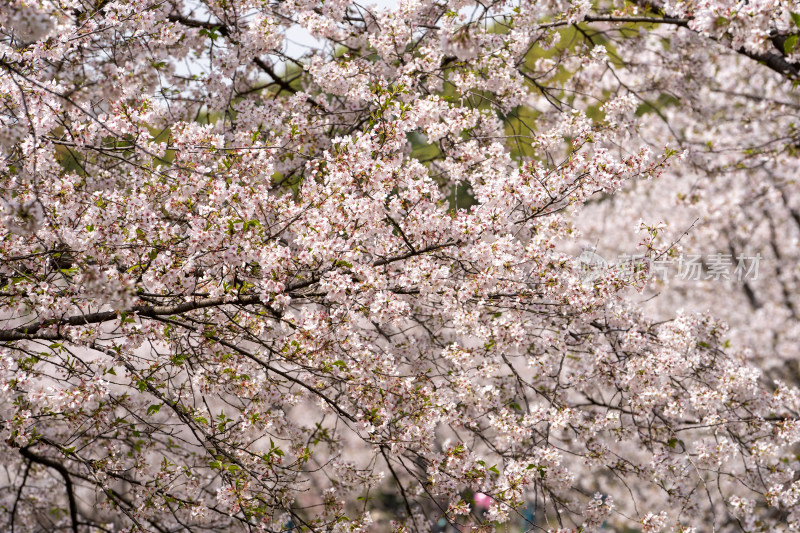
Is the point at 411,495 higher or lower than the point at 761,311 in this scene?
lower

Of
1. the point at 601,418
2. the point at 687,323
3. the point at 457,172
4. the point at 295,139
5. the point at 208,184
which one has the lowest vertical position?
the point at 601,418

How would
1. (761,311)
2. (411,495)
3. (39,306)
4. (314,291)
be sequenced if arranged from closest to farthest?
(39,306)
(314,291)
(411,495)
(761,311)

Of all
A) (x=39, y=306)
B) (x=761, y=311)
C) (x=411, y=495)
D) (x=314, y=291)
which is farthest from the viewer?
(x=761, y=311)

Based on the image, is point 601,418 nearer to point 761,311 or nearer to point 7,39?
point 7,39

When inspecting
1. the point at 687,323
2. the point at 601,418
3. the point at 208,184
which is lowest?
the point at 601,418

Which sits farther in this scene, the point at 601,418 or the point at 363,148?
the point at 601,418

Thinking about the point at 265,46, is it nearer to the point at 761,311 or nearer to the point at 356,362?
the point at 356,362

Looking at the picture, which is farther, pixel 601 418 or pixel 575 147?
pixel 601 418

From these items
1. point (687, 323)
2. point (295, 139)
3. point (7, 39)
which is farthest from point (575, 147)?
point (7, 39)

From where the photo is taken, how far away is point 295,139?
5.66 m

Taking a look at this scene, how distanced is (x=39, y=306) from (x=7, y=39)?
2000mm

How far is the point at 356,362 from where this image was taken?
4.65 meters

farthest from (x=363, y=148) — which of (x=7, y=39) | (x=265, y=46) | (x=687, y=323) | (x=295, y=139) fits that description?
(x=687, y=323)

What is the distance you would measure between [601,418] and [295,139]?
3.34m
